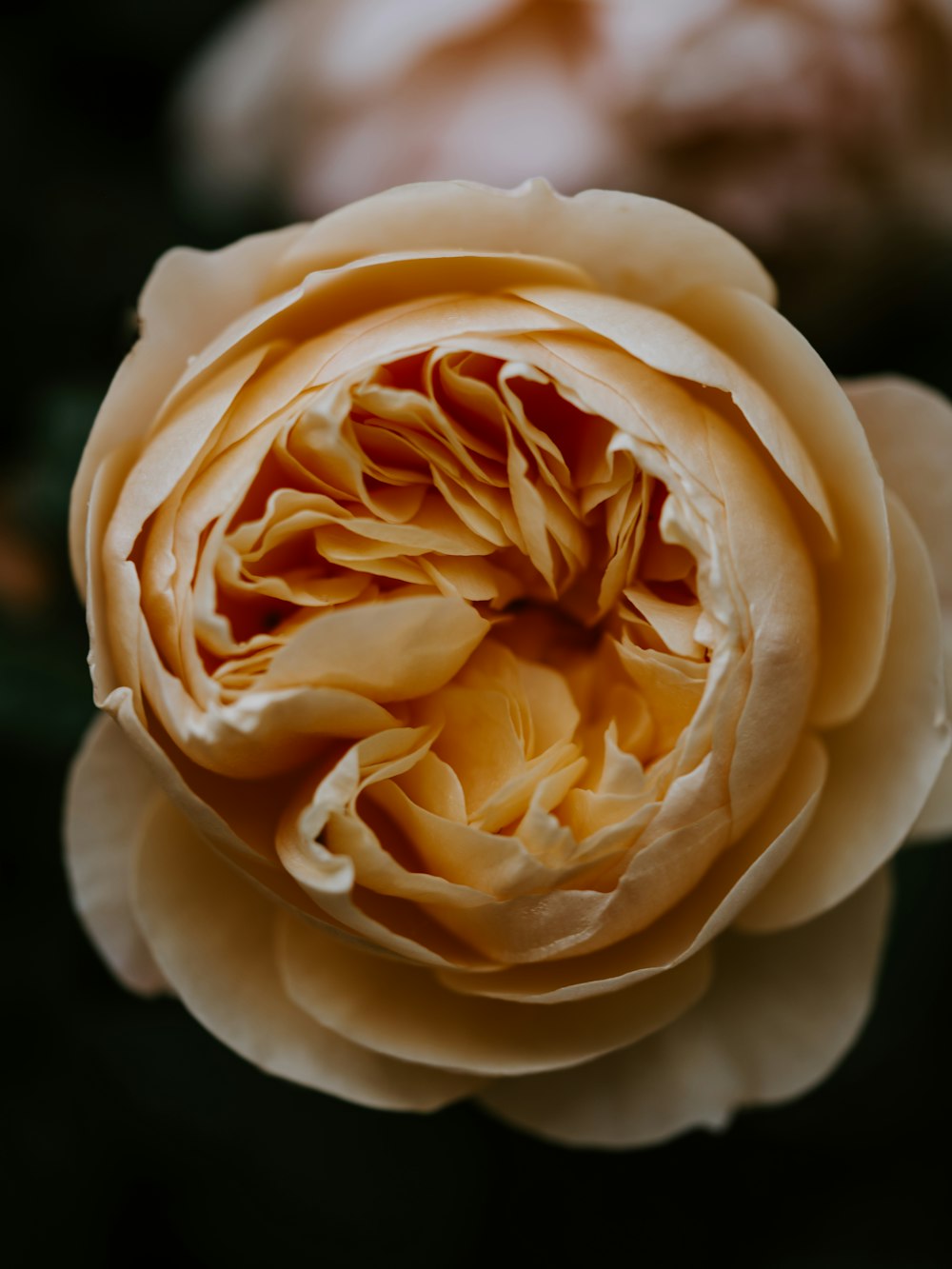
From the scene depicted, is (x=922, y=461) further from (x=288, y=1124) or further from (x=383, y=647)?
(x=288, y=1124)

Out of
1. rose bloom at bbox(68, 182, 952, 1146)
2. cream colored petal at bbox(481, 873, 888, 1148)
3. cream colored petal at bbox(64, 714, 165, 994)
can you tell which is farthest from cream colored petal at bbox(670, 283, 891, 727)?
cream colored petal at bbox(64, 714, 165, 994)

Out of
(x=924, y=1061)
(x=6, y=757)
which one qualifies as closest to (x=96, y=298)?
(x=6, y=757)

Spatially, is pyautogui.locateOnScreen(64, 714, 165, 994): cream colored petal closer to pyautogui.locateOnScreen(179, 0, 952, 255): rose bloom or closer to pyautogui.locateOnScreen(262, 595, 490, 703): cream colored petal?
pyautogui.locateOnScreen(262, 595, 490, 703): cream colored petal

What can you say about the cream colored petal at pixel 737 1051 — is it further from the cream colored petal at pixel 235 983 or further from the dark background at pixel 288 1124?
the dark background at pixel 288 1124

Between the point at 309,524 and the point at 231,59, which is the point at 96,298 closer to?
the point at 231,59

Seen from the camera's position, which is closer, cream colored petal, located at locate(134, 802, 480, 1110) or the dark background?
cream colored petal, located at locate(134, 802, 480, 1110)

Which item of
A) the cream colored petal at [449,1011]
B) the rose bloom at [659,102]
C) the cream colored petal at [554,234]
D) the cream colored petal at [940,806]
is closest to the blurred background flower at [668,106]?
the rose bloom at [659,102]
